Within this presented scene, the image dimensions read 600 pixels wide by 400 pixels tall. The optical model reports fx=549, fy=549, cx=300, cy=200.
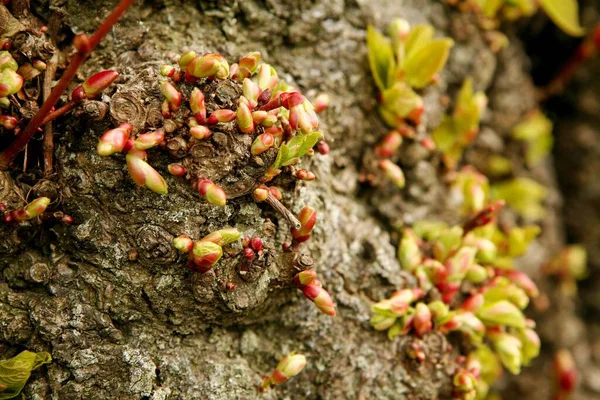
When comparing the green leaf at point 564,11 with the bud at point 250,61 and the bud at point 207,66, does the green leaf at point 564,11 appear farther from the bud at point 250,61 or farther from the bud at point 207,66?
the bud at point 207,66

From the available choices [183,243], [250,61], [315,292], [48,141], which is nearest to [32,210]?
[48,141]

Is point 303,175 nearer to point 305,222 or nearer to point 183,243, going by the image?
point 305,222

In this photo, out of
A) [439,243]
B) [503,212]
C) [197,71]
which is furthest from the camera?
[503,212]

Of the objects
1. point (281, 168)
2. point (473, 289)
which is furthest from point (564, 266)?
point (281, 168)

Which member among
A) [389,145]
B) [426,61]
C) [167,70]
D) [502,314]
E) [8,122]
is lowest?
[502,314]

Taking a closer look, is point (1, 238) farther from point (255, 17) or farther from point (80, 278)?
point (255, 17)
